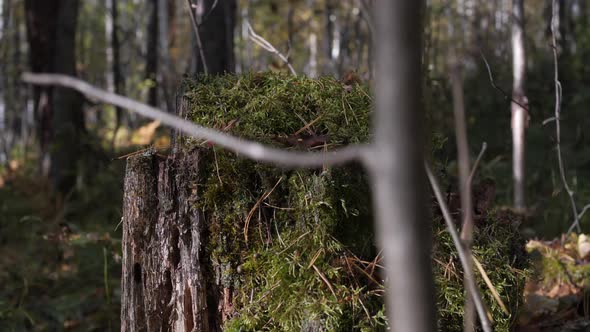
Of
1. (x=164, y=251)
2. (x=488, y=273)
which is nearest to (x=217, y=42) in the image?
(x=164, y=251)

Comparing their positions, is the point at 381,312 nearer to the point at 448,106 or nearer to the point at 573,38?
the point at 448,106

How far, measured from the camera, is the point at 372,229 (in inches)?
81.3

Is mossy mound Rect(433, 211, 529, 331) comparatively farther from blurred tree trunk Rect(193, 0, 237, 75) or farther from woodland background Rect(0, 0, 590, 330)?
blurred tree trunk Rect(193, 0, 237, 75)

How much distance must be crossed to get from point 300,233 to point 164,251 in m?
0.57

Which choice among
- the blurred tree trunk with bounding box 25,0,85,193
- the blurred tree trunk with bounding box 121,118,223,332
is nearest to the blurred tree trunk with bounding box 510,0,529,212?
the blurred tree trunk with bounding box 121,118,223,332

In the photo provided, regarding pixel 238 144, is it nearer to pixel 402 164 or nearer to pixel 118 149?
pixel 402 164

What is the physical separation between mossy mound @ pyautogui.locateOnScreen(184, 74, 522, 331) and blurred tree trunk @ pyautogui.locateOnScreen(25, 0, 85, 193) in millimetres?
5863

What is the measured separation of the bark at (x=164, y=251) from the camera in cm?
212

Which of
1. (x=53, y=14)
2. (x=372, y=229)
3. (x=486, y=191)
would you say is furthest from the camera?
(x=53, y=14)

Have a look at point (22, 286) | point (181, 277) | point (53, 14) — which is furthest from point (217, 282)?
point (53, 14)

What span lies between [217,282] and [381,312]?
2.12 ft

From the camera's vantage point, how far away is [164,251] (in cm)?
217

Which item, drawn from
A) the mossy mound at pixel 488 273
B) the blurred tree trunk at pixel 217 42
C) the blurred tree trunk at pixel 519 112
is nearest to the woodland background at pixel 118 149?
the blurred tree trunk at pixel 217 42

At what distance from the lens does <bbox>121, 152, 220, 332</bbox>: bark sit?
2121 millimetres
